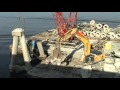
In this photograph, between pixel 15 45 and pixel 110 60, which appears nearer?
pixel 110 60

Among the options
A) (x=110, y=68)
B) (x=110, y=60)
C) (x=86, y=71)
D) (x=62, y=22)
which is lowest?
(x=86, y=71)

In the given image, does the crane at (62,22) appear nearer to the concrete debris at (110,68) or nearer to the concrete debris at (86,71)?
the concrete debris at (86,71)

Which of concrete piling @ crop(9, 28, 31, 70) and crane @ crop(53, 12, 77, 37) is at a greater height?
crane @ crop(53, 12, 77, 37)

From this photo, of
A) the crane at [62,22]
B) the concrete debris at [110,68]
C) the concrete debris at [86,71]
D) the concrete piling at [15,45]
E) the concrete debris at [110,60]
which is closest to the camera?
the concrete debris at [86,71]

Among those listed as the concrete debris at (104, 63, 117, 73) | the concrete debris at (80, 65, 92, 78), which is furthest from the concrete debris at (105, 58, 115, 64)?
the concrete debris at (80, 65, 92, 78)

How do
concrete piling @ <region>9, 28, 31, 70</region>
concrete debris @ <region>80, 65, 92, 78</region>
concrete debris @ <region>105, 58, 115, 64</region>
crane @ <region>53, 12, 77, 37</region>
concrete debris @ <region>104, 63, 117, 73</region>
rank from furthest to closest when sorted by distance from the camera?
crane @ <region>53, 12, 77, 37</region> < concrete piling @ <region>9, 28, 31, 70</region> < concrete debris @ <region>105, 58, 115, 64</region> < concrete debris @ <region>104, 63, 117, 73</region> < concrete debris @ <region>80, 65, 92, 78</region>

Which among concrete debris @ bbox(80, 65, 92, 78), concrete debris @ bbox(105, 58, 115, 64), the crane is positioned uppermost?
the crane

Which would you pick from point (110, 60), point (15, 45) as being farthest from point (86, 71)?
point (15, 45)

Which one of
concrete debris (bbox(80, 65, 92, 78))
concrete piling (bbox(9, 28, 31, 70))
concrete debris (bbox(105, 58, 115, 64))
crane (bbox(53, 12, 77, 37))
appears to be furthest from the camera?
crane (bbox(53, 12, 77, 37))

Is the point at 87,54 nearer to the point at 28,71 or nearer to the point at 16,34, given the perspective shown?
the point at 28,71

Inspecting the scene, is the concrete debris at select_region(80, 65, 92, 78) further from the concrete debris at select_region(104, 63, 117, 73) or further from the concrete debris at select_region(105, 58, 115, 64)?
the concrete debris at select_region(105, 58, 115, 64)

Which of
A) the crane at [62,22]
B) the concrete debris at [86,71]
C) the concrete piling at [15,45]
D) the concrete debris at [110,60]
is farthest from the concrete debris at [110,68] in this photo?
the crane at [62,22]

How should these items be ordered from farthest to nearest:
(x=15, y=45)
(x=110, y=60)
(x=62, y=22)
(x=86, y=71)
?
(x=62, y=22), (x=15, y=45), (x=110, y=60), (x=86, y=71)

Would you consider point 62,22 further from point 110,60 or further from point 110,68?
point 110,68
